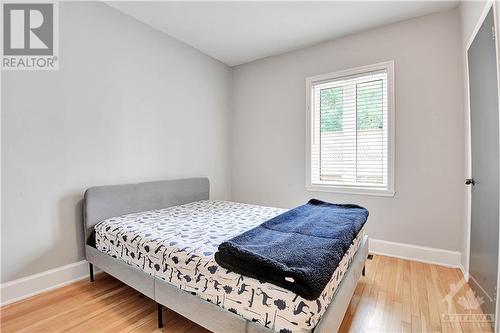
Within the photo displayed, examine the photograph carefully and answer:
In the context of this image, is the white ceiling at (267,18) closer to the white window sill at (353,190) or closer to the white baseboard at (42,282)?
the white window sill at (353,190)

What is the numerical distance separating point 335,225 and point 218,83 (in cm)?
289

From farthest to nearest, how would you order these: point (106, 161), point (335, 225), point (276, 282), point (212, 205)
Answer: point (212, 205) → point (106, 161) → point (335, 225) → point (276, 282)

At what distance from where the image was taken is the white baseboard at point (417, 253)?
2.47 meters

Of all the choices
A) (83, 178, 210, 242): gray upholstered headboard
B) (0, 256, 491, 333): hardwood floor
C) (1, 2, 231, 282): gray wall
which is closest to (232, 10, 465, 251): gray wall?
(0, 256, 491, 333): hardwood floor

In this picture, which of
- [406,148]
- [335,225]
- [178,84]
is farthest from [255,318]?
[178,84]

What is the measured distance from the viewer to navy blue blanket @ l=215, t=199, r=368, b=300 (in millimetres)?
1095

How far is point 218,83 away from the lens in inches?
149

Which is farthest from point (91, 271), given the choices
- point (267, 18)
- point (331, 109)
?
point (331, 109)

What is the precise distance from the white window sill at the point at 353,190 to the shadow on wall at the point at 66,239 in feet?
8.68

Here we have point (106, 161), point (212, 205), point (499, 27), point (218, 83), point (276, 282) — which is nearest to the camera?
point (276, 282)

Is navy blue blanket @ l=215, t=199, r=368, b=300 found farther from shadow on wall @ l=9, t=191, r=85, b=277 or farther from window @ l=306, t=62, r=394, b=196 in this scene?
shadow on wall @ l=9, t=191, r=85, b=277

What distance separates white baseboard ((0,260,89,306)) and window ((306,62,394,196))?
273 centimetres

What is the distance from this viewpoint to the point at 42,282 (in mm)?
2008

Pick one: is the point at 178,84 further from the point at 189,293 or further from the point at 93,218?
the point at 189,293
